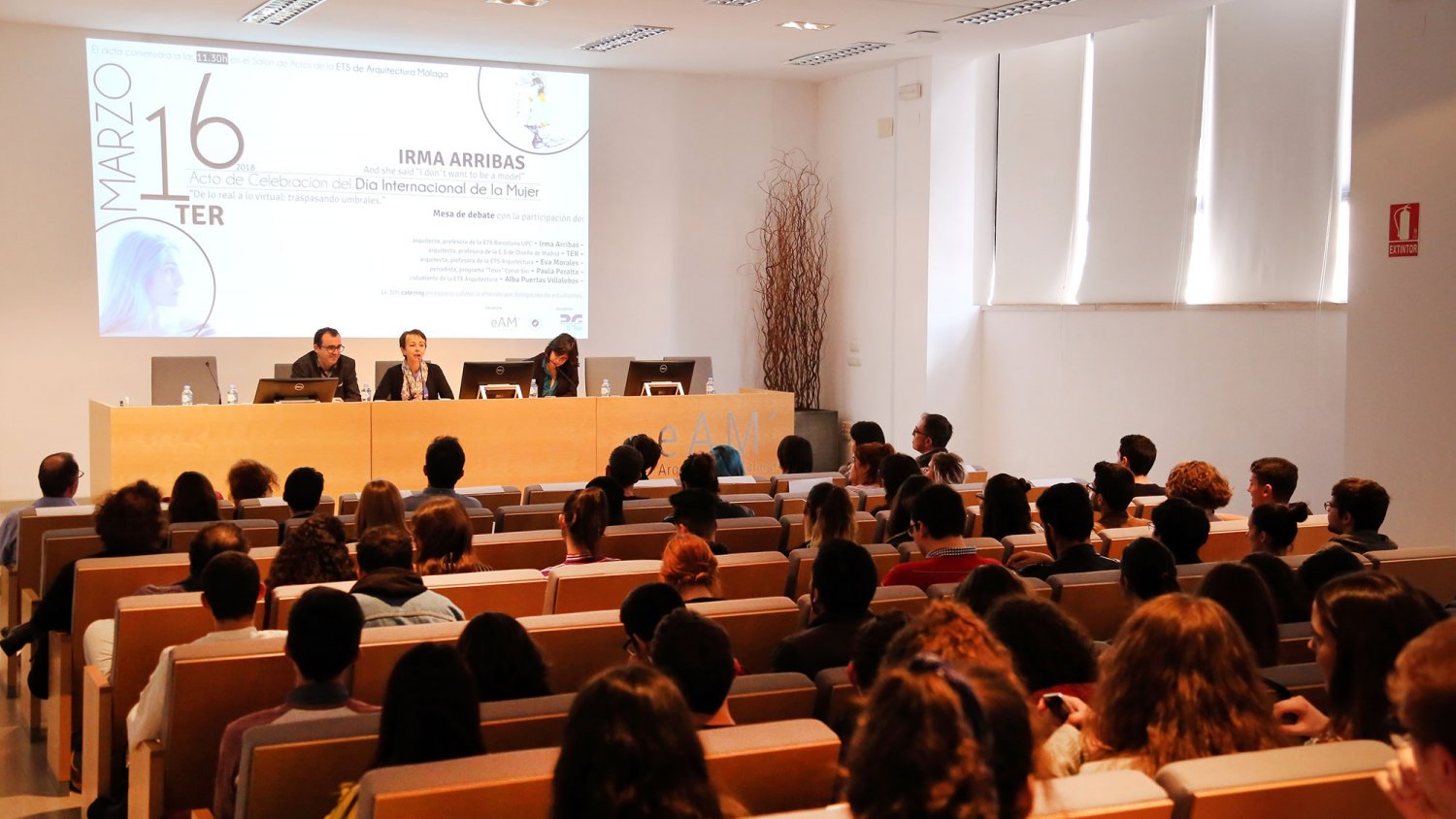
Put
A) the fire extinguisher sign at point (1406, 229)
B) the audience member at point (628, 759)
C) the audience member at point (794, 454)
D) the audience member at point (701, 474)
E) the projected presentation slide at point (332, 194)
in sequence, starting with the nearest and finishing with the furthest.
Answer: the audience member at point (628, 759) → the audience member at point (701, 474) → the fire extinguisher sign at point (1406, 229) → the audience member at point (794, 454) → the projected presentation slide at point (332, 194)

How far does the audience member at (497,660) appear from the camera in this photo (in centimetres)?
273

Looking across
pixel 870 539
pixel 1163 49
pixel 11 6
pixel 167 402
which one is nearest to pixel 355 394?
pixel 167 402

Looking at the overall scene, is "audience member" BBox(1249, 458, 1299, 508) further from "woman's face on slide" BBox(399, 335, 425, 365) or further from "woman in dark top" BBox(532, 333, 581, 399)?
"woman's face on slide" BBox(399, 335, 425, 365)

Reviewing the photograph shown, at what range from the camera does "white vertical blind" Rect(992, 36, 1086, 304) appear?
10430 mm

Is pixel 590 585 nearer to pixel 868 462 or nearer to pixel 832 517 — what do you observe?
pixel 832 517

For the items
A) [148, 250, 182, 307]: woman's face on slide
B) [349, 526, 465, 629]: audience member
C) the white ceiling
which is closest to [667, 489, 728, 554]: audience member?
[349, 526, 465, 629]: audience member

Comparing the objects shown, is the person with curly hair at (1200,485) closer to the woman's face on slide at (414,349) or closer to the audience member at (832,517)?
the audience member at (832,517)

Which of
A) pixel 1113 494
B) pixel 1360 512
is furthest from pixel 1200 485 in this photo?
pixel 1360 512

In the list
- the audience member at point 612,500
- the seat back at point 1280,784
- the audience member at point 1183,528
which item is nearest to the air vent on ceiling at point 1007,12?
the audience member at point 612,500

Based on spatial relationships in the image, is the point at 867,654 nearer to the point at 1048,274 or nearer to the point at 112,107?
the point at 1048,274

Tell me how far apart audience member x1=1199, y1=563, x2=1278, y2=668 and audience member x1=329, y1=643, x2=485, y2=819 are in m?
1.76

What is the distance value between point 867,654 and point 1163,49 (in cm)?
806

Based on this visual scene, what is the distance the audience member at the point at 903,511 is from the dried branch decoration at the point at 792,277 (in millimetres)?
7155

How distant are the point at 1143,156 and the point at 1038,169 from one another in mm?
1225
